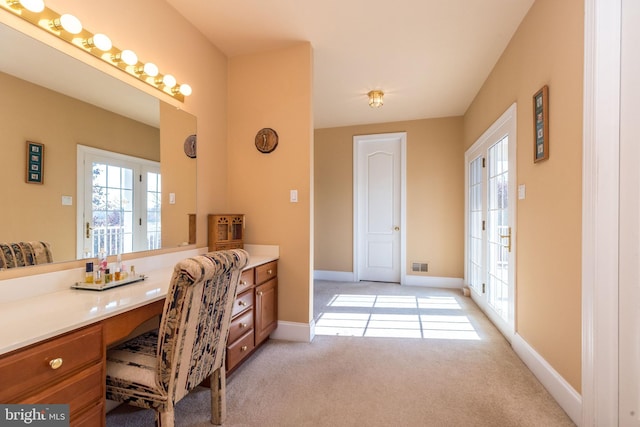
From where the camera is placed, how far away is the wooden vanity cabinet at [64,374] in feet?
2.82

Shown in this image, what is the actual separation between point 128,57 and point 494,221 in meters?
3.37

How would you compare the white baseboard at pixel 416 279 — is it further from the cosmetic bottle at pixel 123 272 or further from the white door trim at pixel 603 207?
the cosmetic bottle at pixel 123 272

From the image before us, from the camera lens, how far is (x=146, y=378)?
124 cm

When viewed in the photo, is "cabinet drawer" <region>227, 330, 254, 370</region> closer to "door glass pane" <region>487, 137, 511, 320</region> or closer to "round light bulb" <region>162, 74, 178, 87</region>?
"round light bulb" <region>162, 74, 178, 87</region>

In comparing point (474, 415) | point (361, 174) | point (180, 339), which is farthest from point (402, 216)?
point (180, 339)

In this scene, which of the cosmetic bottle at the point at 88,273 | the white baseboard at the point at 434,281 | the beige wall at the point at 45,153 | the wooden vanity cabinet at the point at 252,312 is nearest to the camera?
the beige wall at the point at 45,153

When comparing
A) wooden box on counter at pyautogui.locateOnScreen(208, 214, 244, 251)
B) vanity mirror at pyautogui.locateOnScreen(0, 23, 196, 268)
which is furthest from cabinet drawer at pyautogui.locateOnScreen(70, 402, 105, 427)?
wooden box on counter at pyautogui.locateOnScreen(208, 214, 244, 251)

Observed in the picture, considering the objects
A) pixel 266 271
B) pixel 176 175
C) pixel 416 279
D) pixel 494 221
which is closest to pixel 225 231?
pixel 266 271

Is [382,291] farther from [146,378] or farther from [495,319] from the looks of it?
[146,378]

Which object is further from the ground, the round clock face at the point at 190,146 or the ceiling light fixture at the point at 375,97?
the ceiling light fixture at the point at 375,97

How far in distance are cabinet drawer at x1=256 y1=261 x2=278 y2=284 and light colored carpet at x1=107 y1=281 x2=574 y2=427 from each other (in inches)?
23.2

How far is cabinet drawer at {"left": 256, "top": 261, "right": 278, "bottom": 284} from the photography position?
2336 mm

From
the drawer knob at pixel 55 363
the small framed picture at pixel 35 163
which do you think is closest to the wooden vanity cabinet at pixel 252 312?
the drawer knob at pixel 55 363

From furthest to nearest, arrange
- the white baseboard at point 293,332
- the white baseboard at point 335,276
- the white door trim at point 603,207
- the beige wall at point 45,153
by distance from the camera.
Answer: the white baseboard at point 335,276 → the white baseboard at point 293,332 → the white door trim at point 603,207 → the beige wall at point 45,153
